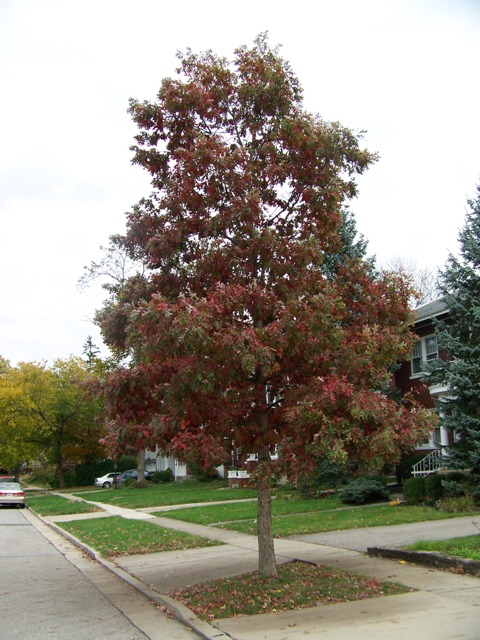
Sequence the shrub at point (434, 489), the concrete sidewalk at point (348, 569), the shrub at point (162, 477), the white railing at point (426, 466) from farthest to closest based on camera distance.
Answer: the shrub at point (162, 477) → the white railing at point (426, 466) → the shrub at point (434, 489) → the concrete sidewalk at point (348, 569)

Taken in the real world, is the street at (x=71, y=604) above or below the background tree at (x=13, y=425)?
below

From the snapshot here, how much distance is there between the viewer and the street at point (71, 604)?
6.93 meters

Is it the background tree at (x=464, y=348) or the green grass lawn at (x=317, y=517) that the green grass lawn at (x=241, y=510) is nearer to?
the green grass lawn at (x=317, y=517)

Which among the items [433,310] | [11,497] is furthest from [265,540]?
[11,497]

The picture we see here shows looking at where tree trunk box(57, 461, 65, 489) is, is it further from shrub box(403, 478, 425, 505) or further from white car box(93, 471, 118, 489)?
shrub box(403, 478, 425, 505)

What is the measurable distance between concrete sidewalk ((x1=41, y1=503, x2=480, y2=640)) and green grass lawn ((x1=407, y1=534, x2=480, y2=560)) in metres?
0.56

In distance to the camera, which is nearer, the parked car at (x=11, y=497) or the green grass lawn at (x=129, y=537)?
the green grass lawn at (x=129, y=537)

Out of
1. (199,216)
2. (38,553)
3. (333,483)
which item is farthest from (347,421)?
(333,483)

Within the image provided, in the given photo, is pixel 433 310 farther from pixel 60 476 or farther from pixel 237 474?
pixel 60 476

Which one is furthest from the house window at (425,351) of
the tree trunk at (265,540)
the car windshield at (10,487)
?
the car windshield at (10,487)

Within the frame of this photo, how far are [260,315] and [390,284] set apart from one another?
198 cm

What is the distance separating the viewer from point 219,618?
6.95 meters

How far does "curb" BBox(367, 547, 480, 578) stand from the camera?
8.32 metres

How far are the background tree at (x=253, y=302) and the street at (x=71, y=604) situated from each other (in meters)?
1.89
